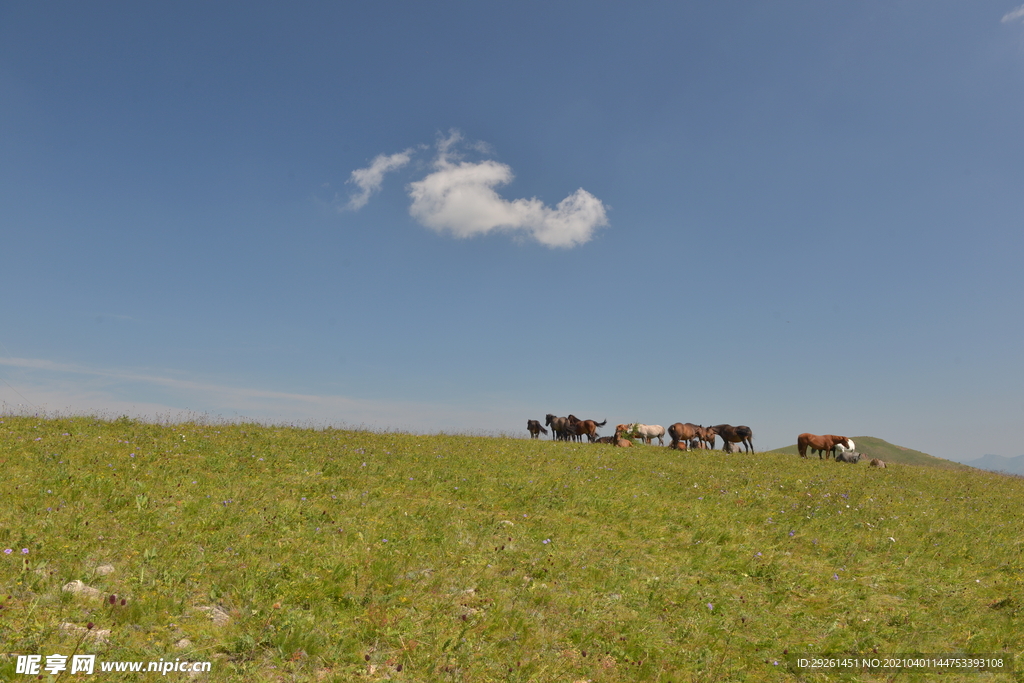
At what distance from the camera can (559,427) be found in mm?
42500

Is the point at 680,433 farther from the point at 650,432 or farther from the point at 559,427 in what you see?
the point at 559,427

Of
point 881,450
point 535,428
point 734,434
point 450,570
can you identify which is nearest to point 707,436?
point 734,434

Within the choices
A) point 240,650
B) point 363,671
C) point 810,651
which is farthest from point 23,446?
point 810,651

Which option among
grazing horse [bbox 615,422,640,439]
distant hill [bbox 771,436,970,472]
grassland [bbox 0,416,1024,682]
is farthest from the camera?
distant hill [bbox 771,436,970,472]

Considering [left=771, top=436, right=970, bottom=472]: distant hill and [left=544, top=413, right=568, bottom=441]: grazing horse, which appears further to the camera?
[left=771, top=436, right=970, bottom=472]: distant hill

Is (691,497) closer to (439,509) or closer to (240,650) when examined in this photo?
(439,509)

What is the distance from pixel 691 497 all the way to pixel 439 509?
952 centimetres

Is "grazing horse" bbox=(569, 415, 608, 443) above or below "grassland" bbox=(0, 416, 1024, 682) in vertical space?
above

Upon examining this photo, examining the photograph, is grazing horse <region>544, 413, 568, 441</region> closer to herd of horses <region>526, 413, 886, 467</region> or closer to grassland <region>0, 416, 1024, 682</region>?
herd of horses <region>526, 413, 886, 467</region>

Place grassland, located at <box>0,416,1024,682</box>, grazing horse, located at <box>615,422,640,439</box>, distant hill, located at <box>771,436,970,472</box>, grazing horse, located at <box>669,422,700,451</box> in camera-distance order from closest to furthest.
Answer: grassland, located at <box>0,416,1024,682</box>, grazing horse, located at <box>669,422,700,451</box>, grazing horse, located at <box>615,422,640,439</box>, distant hill, located at <box>771,436,970,472</box>

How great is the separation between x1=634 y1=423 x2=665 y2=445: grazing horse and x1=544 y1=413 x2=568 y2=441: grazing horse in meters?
5.64

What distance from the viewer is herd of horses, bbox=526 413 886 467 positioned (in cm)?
3591

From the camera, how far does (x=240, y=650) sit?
6.95 m

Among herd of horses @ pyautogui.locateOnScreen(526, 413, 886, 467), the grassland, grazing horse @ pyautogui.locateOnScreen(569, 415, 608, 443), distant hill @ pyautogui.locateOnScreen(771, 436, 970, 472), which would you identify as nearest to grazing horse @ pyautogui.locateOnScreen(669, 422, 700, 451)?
herd of horses @ pyautogui.locateOnScreen(526, 413, 886, 467)
